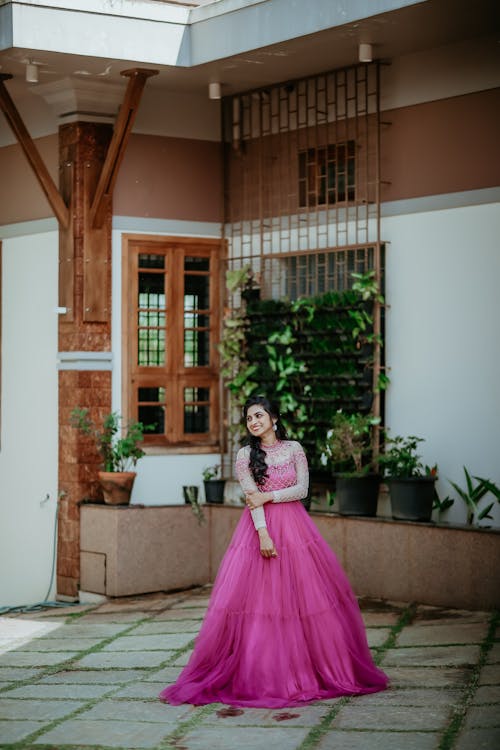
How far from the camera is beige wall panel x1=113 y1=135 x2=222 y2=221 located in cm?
902

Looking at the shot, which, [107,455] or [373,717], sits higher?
[107,455]

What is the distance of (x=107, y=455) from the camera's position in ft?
28.6

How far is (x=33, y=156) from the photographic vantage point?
866 centimetres

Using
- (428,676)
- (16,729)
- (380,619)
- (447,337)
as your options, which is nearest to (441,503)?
(380,619)

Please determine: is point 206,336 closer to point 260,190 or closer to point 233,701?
point 260,190

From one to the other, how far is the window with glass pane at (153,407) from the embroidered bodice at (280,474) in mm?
3214

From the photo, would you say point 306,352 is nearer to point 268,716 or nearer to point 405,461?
point 405,461

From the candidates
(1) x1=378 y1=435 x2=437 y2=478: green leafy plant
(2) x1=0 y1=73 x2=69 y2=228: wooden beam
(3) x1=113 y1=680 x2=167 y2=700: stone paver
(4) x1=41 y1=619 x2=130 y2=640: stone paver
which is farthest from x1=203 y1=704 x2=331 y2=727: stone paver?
(2) x1=0 y1=73 x2=69 y2=228: wooden beam

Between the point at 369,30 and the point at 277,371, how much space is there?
263cm

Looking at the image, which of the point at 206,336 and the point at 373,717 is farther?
the point at 206,336

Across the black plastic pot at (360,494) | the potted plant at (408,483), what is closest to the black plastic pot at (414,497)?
the potted plant at (408,483)

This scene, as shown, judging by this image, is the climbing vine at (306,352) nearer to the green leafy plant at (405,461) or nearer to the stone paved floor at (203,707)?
the green leafy plant at (405,461)

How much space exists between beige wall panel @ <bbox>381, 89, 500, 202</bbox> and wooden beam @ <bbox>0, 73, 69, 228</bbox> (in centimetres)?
241

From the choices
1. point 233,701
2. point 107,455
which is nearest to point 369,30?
point 107,455
